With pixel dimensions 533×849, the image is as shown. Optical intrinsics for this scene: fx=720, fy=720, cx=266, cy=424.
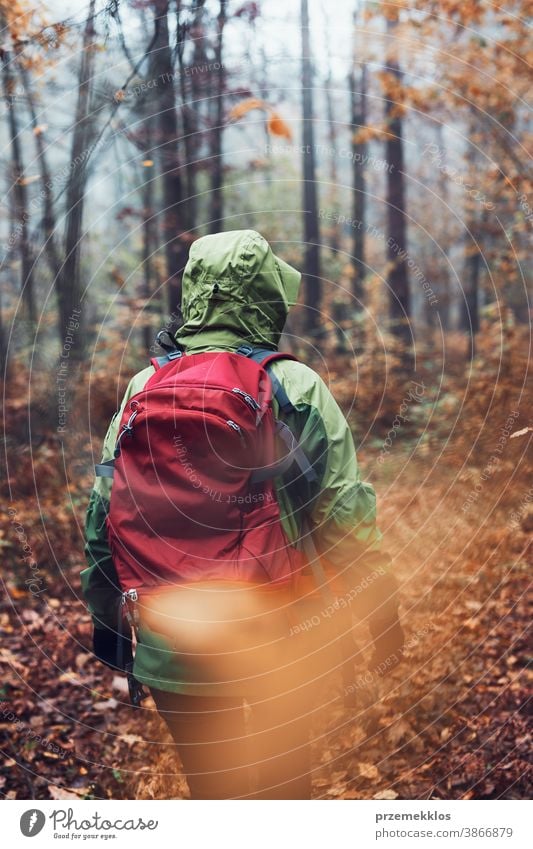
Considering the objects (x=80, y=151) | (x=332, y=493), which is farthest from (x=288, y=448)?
(x=80, y=151)

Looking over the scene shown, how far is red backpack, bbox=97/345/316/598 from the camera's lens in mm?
2531

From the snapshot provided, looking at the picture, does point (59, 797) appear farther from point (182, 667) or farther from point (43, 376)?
point (43, 376)

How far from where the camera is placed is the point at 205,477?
8.32 feet

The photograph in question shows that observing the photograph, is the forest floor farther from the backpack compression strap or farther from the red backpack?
the backpack compression strap

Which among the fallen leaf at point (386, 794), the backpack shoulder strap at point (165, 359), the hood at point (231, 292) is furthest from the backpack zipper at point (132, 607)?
the fallen leaf at point (386, 794)

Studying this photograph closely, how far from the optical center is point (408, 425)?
35.1ft

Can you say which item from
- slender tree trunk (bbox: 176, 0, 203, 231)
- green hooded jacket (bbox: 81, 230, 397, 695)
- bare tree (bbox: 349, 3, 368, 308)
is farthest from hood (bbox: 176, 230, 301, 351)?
bare tree (bbox: 349, 3, 368, 308)

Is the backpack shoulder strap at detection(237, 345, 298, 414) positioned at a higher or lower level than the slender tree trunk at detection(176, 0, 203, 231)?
lower

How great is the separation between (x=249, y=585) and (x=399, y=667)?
263 cm

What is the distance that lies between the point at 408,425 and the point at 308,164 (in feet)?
22.6

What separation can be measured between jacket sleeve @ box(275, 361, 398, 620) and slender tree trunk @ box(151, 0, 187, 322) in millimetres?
1970

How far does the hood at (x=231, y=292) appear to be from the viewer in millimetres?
2809

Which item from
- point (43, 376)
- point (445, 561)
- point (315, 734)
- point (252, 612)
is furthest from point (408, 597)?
point (43, 376)
